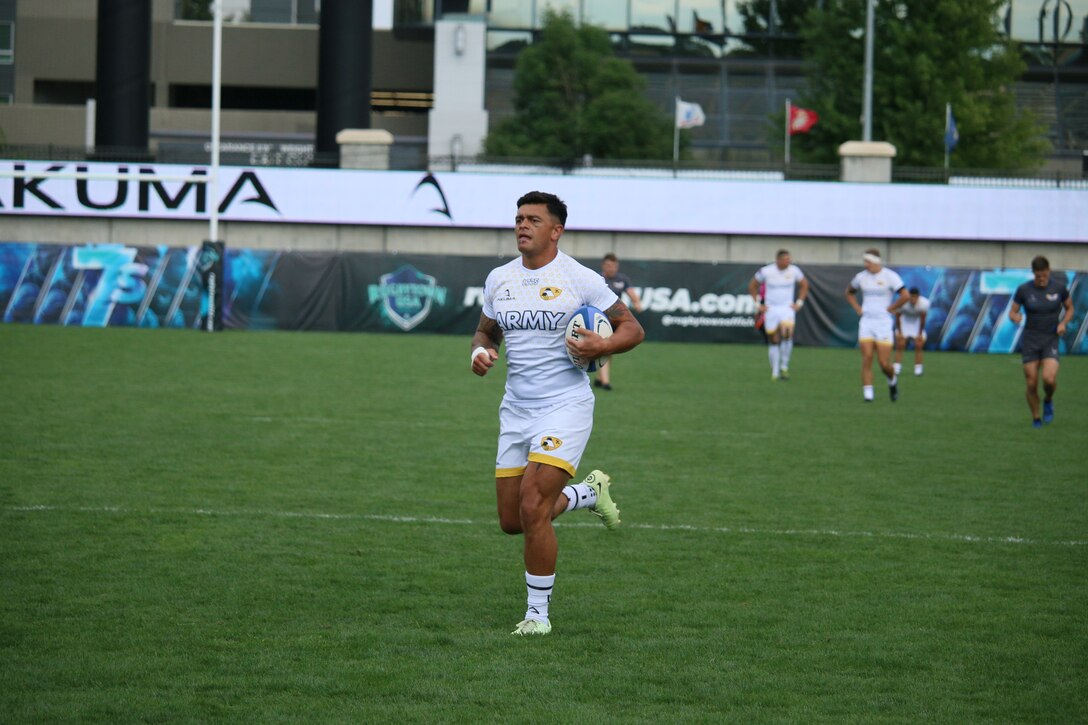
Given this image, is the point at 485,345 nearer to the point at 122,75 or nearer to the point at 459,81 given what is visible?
the point at 122,75

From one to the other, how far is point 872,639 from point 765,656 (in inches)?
26.5

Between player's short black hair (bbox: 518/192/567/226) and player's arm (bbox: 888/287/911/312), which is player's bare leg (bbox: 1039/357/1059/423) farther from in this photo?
player's short black hair (bbox: 518/192/567/226)

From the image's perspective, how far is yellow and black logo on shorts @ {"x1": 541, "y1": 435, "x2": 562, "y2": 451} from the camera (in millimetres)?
6602

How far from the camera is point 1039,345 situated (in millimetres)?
16438

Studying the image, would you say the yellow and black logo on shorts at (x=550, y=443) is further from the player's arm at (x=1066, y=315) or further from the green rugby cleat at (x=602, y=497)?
the player's arm at (x=1066, y=315)

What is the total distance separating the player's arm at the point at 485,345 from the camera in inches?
268

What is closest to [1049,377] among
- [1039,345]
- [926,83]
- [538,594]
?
[1039,345]

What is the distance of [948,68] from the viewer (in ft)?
133

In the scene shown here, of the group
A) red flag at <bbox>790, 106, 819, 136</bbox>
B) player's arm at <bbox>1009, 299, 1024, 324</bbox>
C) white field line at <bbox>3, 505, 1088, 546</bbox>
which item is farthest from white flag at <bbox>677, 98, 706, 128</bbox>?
white field line at <bbox>3, 505, 1088, 546</bbox>

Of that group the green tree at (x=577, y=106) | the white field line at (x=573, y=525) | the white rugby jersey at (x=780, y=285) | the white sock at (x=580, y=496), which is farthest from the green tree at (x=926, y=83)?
the white sock at (x=580, y=496)

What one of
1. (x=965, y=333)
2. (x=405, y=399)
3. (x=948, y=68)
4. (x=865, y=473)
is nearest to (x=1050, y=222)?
(x=965, y=333)

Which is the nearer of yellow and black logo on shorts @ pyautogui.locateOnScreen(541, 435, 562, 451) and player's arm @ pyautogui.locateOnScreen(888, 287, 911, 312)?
yellow and black logo on shorts @ pyautogui.locateOnScreen(541, 435, 562, 451)

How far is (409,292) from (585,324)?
2657 cm

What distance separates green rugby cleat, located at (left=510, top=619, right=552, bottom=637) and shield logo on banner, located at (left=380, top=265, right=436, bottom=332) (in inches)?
1047
